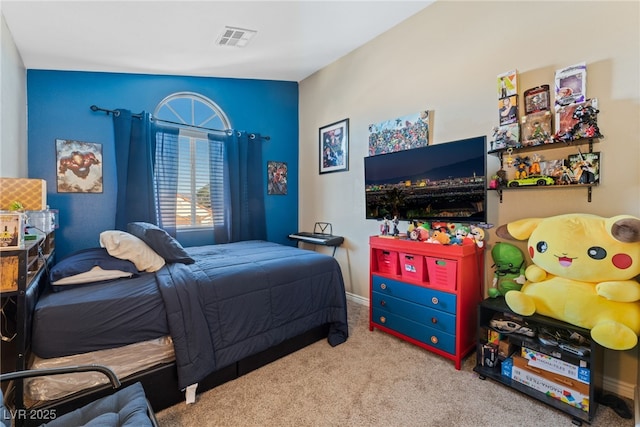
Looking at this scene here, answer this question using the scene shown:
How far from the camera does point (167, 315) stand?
5.33 feet

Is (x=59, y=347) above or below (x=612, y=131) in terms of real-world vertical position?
below

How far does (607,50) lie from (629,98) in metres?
0.33

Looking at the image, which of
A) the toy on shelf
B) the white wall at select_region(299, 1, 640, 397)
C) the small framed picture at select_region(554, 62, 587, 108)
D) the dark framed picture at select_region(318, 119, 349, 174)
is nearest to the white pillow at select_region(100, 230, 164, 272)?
the white wall at select_region(299, 1, 640, 397)

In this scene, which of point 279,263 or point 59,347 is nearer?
point 59,347

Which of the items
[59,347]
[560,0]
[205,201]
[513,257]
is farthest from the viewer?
[205,201]

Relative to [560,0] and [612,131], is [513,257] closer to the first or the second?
[612,131]

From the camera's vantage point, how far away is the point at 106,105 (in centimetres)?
293

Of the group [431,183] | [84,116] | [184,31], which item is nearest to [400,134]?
[431,183]

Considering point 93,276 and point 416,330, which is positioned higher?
point 93,276

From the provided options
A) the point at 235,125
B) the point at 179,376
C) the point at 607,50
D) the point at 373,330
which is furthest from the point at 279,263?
the point at 607,50

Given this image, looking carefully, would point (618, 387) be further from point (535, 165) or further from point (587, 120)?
point (587, 120)

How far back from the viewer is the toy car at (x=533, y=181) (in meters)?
1.89

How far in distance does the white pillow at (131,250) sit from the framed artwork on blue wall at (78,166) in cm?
132

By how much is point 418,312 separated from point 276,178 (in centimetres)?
260
